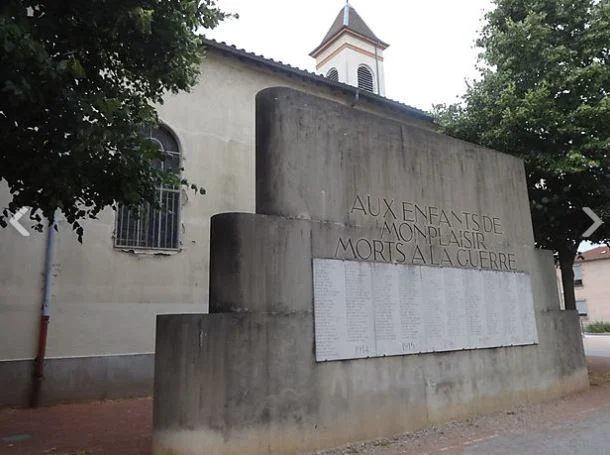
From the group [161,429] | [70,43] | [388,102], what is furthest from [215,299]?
[388,102]

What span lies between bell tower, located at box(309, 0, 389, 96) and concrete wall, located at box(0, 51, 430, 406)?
15.1 m

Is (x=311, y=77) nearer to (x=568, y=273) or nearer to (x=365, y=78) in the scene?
(x=568, y=273)

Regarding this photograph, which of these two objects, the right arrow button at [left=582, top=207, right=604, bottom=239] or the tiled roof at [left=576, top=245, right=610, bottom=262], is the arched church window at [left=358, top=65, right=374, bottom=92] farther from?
the tiled roof at [left=576, top=245, right=610, bottom=262]

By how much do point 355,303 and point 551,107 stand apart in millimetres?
7246

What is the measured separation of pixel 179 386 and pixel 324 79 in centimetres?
1043

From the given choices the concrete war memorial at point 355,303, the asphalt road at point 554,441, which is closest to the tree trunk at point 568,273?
the concrete war memorial at point 355,303

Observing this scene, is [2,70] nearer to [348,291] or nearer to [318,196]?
[318,196]

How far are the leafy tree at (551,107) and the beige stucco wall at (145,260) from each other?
5.04 m

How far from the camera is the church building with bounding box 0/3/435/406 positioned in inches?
381

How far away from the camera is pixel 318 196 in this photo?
274 inches

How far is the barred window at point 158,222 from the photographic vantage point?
1098 cm

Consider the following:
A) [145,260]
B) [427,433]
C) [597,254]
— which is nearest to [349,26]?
[145,260]

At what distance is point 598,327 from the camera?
1433 inches

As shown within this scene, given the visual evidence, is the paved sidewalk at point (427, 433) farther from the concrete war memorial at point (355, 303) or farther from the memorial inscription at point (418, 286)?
the memorial inscription at point (418, 286)
